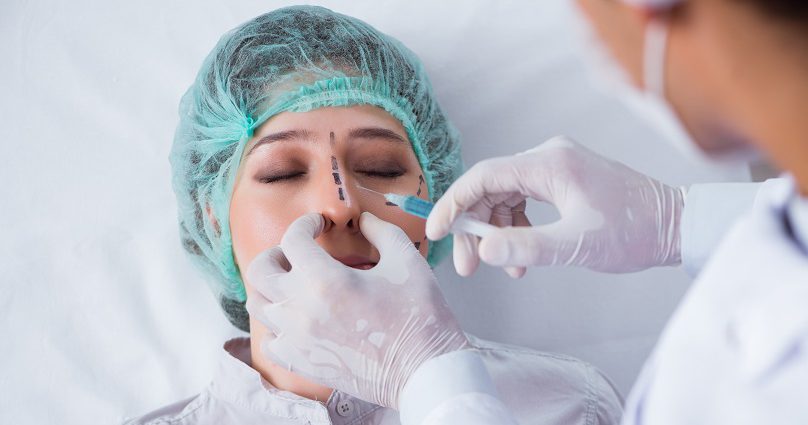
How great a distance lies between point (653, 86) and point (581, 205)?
579 millimetres

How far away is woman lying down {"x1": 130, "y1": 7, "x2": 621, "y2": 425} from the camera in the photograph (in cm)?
152

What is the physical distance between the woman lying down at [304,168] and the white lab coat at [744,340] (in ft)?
2.45

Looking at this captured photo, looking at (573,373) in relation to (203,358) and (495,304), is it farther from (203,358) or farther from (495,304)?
(203,358)

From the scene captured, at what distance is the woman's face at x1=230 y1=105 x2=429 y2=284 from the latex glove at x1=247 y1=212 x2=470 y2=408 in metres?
0.12

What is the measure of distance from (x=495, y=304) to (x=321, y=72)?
811 mm

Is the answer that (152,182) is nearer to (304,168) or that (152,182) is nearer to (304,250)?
(304,168)

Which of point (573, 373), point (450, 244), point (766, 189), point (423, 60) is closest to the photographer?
point (766, 189)

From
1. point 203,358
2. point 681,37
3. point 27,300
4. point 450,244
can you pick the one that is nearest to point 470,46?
point 450,244

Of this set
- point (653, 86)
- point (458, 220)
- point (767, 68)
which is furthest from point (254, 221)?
point (767, 68)

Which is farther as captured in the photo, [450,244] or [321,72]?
[450,244]

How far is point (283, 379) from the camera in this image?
162 cm

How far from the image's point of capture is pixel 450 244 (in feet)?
6.31

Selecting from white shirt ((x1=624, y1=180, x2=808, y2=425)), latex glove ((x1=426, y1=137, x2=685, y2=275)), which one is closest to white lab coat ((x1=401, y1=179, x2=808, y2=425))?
white shirt ((x1=624, y1=180, x2=808, y2=425))

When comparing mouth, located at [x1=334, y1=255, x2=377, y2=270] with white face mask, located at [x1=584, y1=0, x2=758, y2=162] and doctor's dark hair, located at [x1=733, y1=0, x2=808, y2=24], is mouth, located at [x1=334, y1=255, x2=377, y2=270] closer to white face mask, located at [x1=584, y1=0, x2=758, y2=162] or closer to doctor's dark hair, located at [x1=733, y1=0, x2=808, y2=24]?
white face mask, located at [x1=584, y1=0, x2=758, y2=162]
